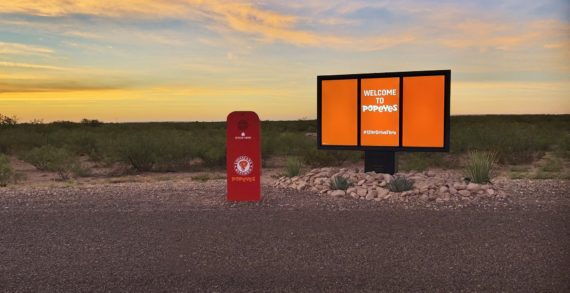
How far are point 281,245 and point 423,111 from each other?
6.83 metres

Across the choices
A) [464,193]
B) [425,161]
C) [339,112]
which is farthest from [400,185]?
[425,161]

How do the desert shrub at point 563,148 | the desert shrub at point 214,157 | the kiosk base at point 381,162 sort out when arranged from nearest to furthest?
the kiosk base at point 381,162, the desert shrub at point 214,157, the desert shrub at point 563,148

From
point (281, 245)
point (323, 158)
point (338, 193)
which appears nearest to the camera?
point (281, 245)

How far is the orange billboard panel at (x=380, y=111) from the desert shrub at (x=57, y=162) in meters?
10.8

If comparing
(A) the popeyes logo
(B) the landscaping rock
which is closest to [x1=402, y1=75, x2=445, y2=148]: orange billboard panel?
(B) the landscaping rock

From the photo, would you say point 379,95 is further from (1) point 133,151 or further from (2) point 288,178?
(1) point 133,151

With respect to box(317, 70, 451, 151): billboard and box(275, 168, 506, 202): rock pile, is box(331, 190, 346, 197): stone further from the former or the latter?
box(317, 70, 451, 151): billboard

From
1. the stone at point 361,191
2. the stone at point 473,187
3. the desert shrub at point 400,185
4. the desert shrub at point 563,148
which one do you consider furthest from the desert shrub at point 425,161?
the stone at point 361,191

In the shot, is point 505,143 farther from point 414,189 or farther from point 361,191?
point 361,191

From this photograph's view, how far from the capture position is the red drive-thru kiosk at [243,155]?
10.5 m

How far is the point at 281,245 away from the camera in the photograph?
23.6 ft

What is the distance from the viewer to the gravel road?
5.74 meters

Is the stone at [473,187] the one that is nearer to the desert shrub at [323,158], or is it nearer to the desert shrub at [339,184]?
the desert shrub at [339,184]

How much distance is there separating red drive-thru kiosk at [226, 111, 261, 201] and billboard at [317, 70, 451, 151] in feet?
11.2
